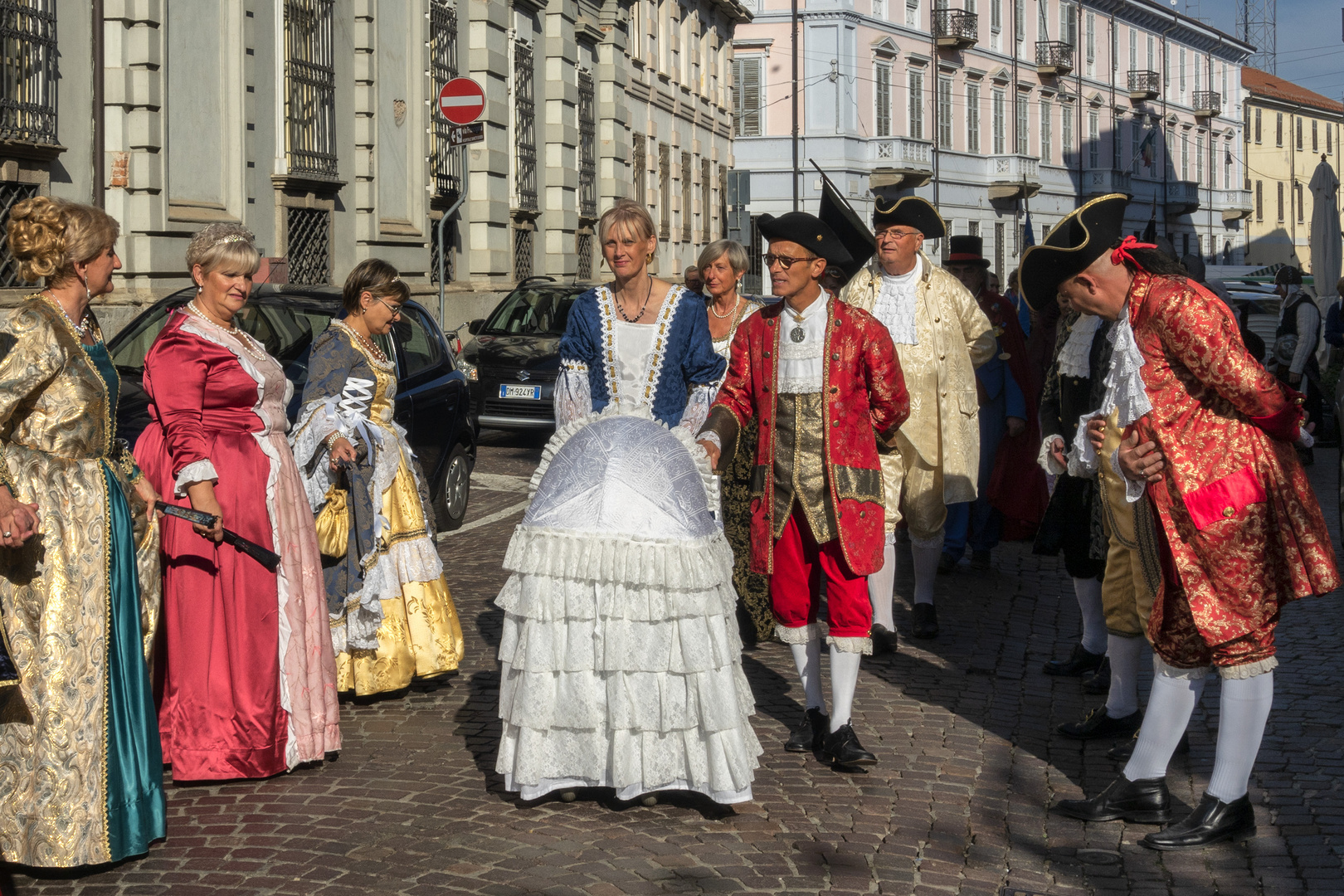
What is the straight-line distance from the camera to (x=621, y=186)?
102 ft

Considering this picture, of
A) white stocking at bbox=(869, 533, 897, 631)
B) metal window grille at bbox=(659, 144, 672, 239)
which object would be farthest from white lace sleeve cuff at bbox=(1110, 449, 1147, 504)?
metal window grille at bbox=(659, 144, 672, 239)

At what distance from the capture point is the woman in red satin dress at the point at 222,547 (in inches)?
200

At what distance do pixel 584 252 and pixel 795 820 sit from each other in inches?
985

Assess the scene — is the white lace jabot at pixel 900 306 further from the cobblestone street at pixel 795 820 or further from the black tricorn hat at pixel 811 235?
the black tricorn hat at pixel 811 235

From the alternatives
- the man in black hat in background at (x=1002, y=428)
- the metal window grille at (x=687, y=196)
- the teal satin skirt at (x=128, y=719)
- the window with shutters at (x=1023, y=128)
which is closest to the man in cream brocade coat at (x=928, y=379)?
the man in black hat in background at (x=1002, y=428)

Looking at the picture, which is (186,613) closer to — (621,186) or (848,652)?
(848,652)

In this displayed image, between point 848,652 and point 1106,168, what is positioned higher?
point 1106,168

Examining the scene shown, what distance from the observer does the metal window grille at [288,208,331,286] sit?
18.0m

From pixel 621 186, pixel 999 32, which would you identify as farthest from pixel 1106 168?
pixel 621 186

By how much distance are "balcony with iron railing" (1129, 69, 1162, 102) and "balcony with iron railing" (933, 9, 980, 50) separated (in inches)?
670

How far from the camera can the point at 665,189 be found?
37.8 metres

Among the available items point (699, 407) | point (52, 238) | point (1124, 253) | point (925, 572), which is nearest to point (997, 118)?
point (925, 572)

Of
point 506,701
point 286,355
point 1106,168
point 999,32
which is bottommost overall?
point 506,701

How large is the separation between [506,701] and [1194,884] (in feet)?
6.94
